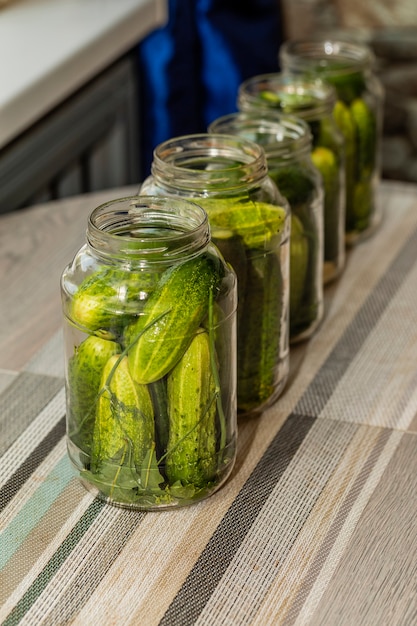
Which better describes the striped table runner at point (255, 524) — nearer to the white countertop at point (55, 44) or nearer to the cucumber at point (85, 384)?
the cucumber at point (85, 384)

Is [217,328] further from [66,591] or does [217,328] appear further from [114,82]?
[114,82]

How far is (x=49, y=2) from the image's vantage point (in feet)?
6.29

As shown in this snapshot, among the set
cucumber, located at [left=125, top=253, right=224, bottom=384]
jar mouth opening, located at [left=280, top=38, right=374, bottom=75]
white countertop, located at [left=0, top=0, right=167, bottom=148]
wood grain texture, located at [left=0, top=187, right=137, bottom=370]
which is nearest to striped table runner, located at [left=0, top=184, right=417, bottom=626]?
wood grain texture, located at [left=0, top=187, right=137, bottom=370]

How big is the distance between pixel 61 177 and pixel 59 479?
1.09m

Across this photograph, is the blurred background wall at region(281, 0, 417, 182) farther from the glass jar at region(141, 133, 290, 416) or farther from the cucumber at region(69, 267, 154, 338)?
the cucumber at region(69, 267, 154, 338)

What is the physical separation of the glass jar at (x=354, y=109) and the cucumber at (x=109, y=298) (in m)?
0.54

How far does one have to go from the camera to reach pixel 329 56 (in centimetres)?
127

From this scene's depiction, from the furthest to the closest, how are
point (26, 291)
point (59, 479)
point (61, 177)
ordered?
1. point (61, 177)
2. point (26, 291)
3. point (59, 479)

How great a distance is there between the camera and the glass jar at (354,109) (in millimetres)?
1200

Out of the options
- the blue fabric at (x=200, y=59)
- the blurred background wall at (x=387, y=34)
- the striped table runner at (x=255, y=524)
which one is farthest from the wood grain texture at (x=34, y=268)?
the blurred background wall at (x=387, y=34)

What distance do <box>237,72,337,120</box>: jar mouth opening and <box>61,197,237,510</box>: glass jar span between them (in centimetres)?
35

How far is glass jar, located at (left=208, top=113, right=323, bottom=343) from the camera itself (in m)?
0.98

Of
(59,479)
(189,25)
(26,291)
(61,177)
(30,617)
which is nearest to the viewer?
(30,617)

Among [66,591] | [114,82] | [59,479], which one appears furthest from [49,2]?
[66,591]
